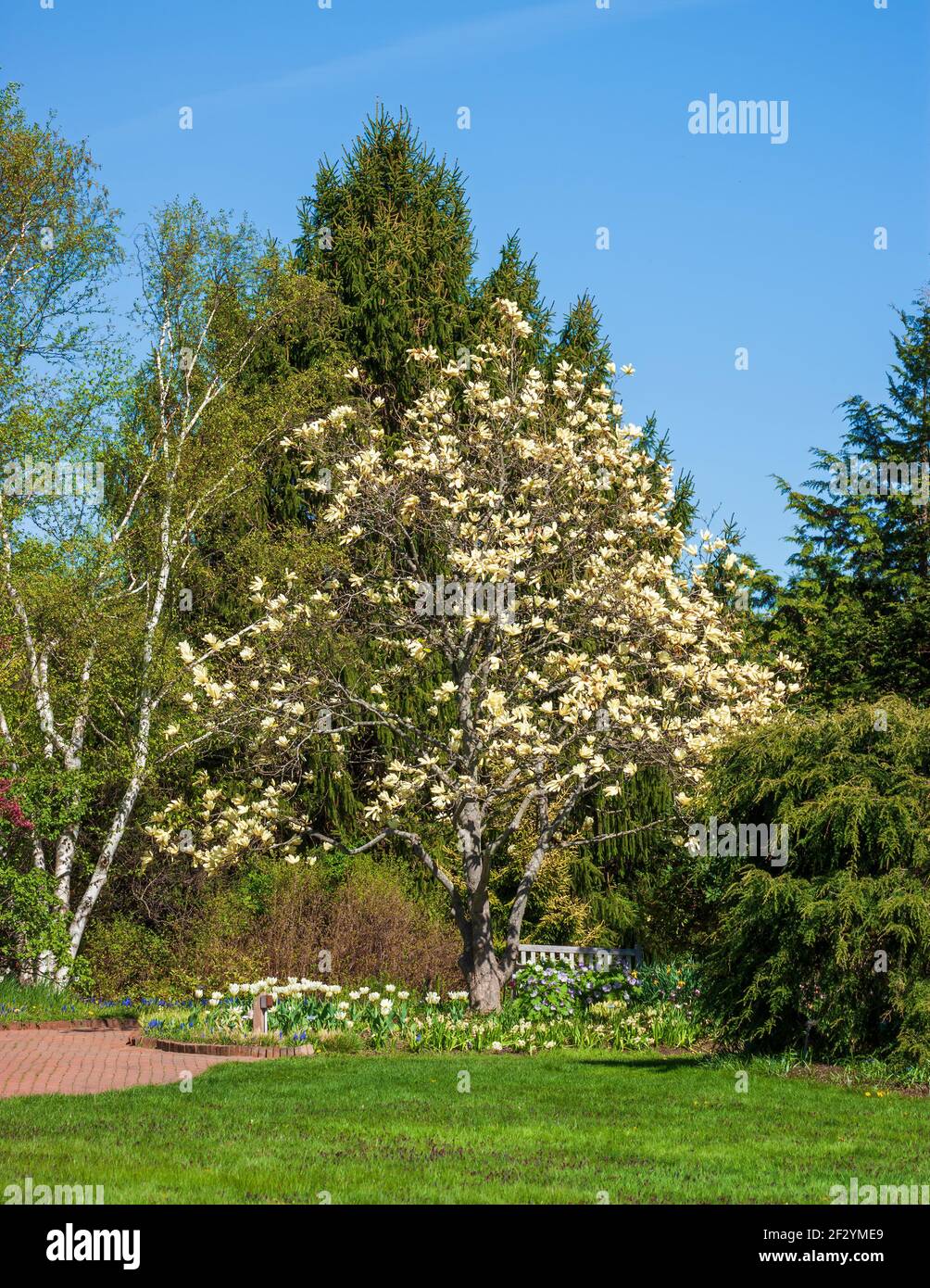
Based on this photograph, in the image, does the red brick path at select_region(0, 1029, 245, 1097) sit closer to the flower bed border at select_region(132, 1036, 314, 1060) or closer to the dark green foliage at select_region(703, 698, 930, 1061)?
the flower bed border at select_region(132, 1036, 314, 1060)

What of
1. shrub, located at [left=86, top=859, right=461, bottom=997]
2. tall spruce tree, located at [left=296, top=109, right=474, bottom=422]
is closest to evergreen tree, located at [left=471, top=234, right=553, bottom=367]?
tall spruce tree, located at [left=296, top=109, right=474, bottom=422]

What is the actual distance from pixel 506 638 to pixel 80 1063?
21.5ft

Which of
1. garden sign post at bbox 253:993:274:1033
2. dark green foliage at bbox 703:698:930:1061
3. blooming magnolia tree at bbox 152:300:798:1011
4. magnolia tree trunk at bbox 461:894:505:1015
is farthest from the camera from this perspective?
magnolia tree trunk at bbox 461:894:505:1015

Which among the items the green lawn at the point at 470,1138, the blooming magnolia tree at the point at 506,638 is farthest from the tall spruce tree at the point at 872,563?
the green lawn at the point at 470,1138

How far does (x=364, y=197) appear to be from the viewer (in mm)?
22281

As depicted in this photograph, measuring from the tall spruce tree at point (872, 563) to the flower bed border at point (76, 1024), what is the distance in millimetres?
10007

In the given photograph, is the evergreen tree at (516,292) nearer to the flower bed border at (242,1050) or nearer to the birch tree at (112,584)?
the birch tree at (112,584)

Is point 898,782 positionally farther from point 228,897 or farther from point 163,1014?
point 228,897

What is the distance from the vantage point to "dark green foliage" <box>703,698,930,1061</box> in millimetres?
9711

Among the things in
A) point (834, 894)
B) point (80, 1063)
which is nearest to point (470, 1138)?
point (834, 894)

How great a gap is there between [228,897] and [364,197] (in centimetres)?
1230

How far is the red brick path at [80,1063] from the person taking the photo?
10398mm

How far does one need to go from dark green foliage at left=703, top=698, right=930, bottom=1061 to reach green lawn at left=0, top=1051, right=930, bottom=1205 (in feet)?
2.07
